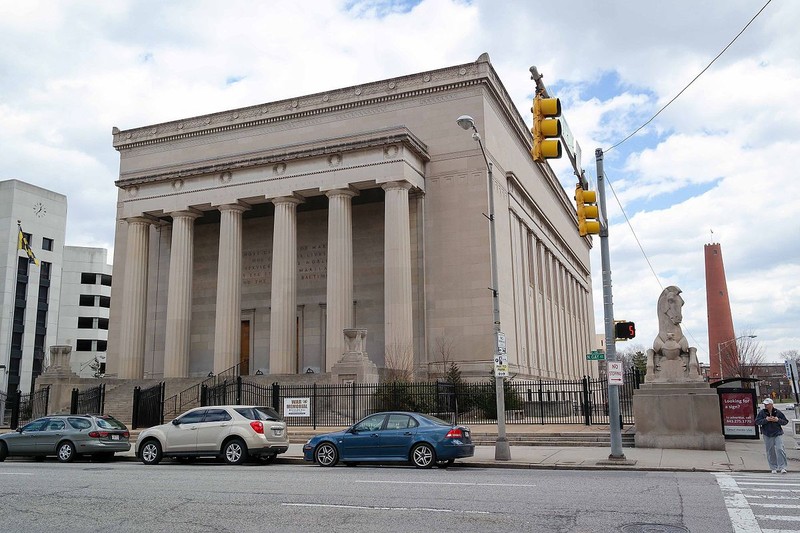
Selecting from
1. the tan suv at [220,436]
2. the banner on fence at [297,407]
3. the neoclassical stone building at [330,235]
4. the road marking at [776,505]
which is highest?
the neoclassical stone building at [330,235]

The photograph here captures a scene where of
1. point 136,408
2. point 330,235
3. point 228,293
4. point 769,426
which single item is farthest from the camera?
point 228,293

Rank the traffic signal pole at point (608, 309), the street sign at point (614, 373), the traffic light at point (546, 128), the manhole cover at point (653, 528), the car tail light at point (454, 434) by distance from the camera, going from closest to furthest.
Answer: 1. the manhole cover at point (653, 528)
2. the traffic light at point (546, 128)
3. the car tail light at point (454, 434)
4. the traffic signal pole at point (608, 309)
5. the street sign at point (614, 373)

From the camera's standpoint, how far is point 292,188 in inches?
1601

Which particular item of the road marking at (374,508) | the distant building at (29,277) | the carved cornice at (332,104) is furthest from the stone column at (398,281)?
the distant building at (29,277)

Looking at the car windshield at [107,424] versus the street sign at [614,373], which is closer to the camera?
the street sign at [614,373]

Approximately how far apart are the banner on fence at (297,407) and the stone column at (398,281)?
31.6 ft

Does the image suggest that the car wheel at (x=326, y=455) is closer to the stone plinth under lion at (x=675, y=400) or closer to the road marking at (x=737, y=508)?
the road marking at (x=737, y=508)

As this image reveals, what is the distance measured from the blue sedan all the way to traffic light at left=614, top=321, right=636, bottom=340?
16.2 feet

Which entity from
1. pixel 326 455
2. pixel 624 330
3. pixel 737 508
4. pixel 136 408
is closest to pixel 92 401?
pixel 136 408

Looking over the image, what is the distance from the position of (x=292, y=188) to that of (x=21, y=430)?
74.0 ft

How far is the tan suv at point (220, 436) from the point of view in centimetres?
1833

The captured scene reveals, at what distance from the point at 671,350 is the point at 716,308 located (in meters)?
72.5

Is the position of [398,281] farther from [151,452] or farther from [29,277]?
[29,277]

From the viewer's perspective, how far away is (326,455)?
17672 mm
